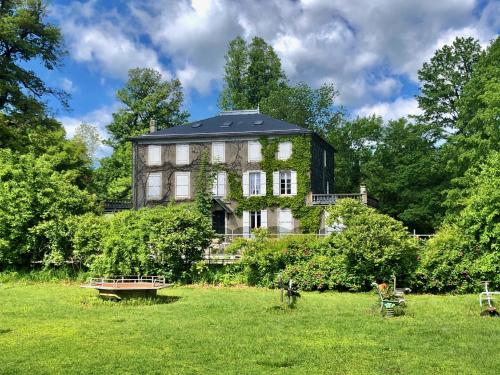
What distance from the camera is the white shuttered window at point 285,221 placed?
36.5 metres

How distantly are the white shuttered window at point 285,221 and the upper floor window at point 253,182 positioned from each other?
212cm

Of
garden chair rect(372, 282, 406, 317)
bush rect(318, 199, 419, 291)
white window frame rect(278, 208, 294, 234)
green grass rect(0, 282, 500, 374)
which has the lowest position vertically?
green grass rect(0, 282, 500, 374)

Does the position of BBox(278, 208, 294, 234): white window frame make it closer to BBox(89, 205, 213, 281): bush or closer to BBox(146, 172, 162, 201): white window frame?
BBox(146, 172, 162, 201): white window frame

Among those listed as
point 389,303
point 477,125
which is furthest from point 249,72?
point 389,303

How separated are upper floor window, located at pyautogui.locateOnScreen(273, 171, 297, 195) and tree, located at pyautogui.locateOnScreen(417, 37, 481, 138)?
35.8 feet

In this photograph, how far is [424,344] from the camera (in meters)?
8.87

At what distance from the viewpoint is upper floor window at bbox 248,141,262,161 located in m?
37.7

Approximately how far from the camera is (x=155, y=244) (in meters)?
18.8

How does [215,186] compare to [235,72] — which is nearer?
[215,186]

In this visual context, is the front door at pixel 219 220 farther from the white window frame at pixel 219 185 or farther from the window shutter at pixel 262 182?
the window shutter at pixel 262 182

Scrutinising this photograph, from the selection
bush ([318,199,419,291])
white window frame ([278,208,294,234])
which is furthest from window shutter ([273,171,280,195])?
bush ([318,199,419,291])

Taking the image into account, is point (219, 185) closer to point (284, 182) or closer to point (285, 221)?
point (284, 182)

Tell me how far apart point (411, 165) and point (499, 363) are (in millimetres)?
35211

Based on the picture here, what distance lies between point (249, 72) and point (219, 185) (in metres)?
24.2
